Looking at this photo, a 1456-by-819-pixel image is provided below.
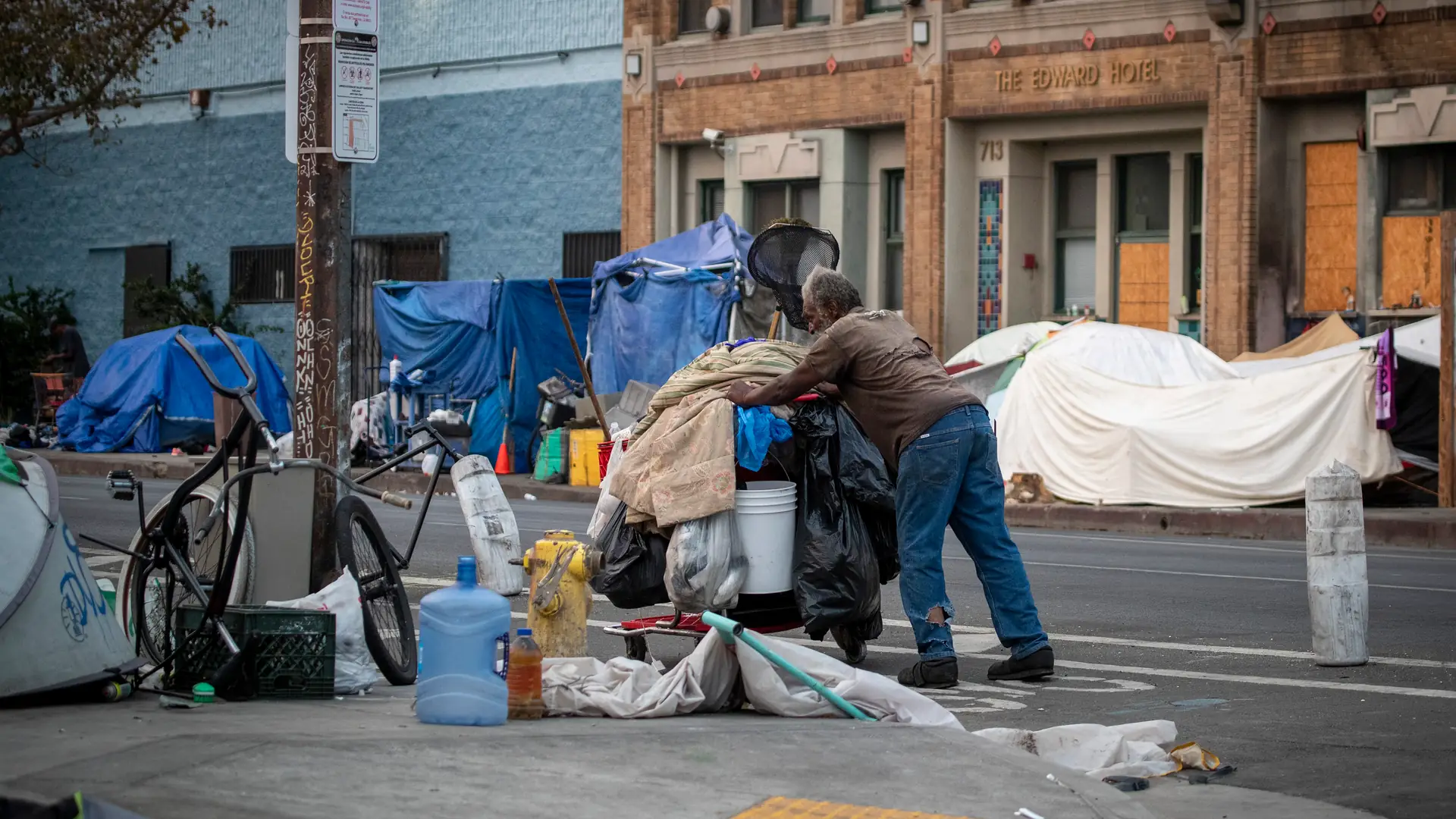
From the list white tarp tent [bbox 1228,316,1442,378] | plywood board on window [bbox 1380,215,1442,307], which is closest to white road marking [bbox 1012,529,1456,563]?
white tarp tent [bbox 1228,316,1442,378]

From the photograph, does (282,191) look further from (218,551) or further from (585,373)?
(218,551)

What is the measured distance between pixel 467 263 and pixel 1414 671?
25.2 meters

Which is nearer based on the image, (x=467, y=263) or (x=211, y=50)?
(x=467, y=263)

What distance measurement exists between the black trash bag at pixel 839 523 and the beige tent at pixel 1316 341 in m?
13.5

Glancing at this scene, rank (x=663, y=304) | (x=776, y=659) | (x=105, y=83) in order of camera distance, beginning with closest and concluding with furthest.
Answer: (x=776, y=659) < (x=663, y=304) < (x=105, y=83)

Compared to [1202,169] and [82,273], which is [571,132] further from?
[82,273]

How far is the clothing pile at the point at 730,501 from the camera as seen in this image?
814 cm

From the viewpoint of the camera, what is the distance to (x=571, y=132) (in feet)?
101

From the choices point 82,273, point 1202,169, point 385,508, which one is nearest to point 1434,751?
point 385,508

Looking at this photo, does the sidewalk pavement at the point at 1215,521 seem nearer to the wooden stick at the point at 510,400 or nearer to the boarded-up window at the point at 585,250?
the wooden stick at the point at 510,400

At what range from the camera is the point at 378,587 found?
25.0 ft

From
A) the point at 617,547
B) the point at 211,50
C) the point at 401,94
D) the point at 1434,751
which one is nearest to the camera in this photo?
the point at 1434,751

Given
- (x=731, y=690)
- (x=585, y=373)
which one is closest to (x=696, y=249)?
(x=585, y=373)

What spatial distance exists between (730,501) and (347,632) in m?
1.75
